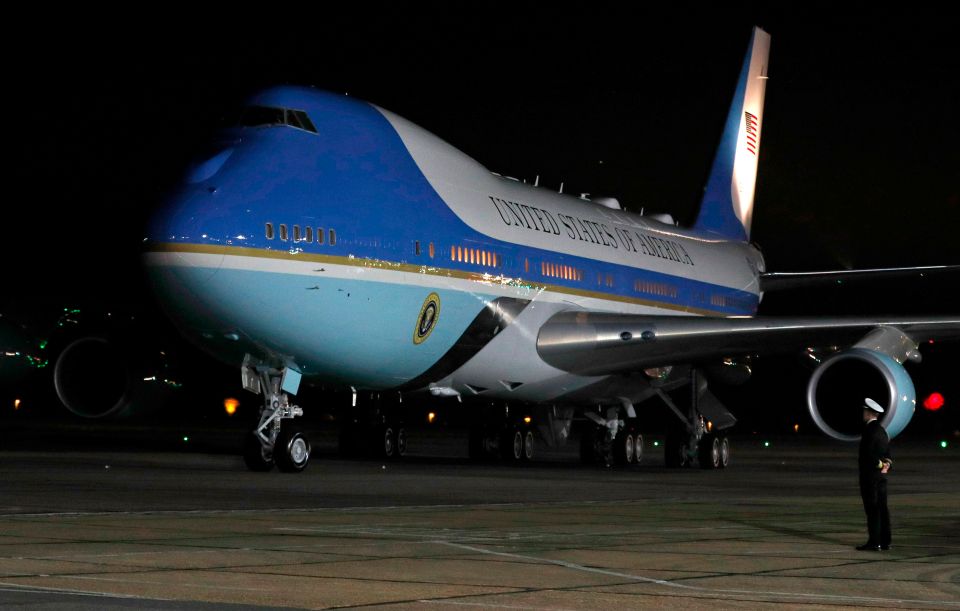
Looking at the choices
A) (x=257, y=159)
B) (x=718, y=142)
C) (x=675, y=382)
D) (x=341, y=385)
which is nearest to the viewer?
(x=257, y=159)

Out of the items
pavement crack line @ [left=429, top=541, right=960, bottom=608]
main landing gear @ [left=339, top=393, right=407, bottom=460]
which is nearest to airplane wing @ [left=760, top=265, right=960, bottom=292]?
main landing gear @ [left=339, top=393, right=407, bottom=460]

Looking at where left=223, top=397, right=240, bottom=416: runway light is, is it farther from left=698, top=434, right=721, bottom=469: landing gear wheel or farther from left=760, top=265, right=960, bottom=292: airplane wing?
left=760, top=265, right=960, bottom=292: airplane wing

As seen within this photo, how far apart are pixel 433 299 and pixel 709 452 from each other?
751 centimetres

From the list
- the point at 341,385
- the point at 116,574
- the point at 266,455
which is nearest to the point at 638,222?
the point at 341,385

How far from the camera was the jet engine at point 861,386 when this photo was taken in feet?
64.7

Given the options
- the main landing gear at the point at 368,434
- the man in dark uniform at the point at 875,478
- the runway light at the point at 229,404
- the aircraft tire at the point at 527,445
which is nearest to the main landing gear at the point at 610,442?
the aircraft tire at the point at 527,445

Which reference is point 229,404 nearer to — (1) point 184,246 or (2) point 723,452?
(2) point 723,452

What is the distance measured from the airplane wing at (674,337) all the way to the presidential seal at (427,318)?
299 cm

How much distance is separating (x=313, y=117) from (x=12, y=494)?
680 cm

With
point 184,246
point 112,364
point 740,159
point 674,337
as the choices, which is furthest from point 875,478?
point 740,159

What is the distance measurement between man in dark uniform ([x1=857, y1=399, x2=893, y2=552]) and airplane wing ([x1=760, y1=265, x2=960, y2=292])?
48.2ft

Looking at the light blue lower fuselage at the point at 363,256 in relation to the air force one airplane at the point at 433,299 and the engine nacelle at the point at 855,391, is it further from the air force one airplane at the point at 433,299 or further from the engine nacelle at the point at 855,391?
the engine nacelle at the point at 855,391

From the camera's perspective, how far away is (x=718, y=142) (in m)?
34.8

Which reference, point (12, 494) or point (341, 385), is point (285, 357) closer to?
point (341, 385)
